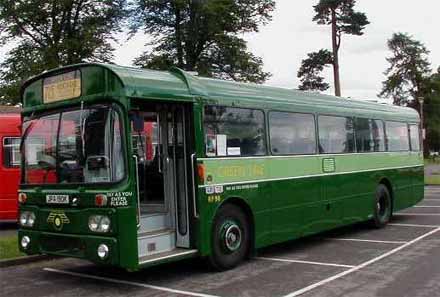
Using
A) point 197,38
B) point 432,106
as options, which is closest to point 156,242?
point 197,38

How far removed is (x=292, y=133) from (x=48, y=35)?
30631 millimetres

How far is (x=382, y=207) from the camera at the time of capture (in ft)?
48.1

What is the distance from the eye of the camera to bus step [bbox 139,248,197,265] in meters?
8.34

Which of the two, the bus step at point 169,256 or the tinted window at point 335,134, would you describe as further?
the tinted window at point 335,134

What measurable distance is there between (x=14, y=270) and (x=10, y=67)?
31.0 m

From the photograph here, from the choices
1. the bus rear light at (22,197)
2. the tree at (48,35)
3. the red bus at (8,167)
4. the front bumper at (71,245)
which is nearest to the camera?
the front bumper at (71,245)

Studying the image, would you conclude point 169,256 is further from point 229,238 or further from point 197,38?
point 197,38

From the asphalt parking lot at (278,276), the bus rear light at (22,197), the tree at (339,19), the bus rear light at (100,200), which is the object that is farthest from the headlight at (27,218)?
the tree at (339,19)

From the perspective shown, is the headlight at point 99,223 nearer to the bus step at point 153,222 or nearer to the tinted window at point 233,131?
the bus step at point 153,222

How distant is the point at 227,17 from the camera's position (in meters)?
39.5

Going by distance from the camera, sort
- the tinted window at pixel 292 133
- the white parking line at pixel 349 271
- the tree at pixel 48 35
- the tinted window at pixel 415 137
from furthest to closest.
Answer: the tree at pixel 48 35 → the tinted window at pixel 415 137 → the tinted window at pixel 292 133 → the white parking line at pixel 349 271

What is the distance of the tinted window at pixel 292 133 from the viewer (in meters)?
10.9

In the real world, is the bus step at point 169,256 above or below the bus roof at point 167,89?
below

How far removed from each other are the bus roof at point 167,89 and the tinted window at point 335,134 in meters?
0.32
